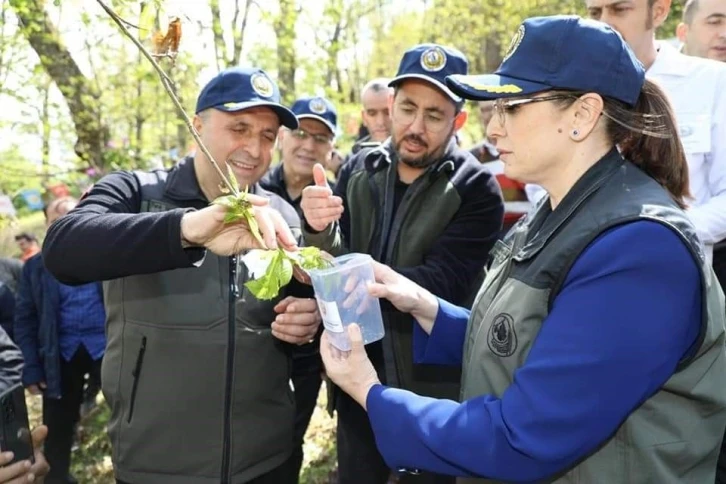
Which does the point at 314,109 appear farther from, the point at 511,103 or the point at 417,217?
the point at 511,103

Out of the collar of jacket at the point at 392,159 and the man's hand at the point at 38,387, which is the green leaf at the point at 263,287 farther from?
the man's hand at the point at 38,387

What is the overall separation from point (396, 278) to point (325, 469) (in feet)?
11.0

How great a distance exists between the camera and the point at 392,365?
3111 millimetres

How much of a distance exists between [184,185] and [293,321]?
0.71 metres

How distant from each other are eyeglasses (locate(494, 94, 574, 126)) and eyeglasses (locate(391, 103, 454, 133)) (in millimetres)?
1554

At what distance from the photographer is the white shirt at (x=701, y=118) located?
2.64 meters

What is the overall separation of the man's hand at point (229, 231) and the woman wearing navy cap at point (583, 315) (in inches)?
16.7

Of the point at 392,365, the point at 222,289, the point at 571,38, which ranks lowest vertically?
the point at 392,365

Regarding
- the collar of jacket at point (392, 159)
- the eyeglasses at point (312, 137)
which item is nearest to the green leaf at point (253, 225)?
the collar of jacket at point (392, 159)

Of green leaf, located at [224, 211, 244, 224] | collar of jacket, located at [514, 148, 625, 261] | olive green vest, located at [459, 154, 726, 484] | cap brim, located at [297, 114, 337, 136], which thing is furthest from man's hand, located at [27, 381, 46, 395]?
collar of jacket, located at [514, 148, 625, 261]

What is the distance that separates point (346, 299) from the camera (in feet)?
6.27

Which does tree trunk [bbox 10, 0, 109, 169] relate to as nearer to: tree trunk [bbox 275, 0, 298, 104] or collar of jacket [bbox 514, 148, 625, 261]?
tree trunk [bbox 275, 0, 298, 104]

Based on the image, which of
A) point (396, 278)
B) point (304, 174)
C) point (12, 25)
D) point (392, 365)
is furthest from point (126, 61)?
point (396, 278)

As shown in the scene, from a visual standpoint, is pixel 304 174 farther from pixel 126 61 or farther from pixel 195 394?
pixel 126 61
